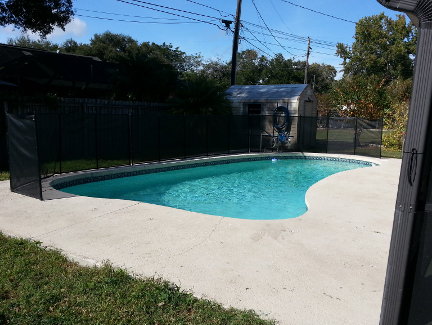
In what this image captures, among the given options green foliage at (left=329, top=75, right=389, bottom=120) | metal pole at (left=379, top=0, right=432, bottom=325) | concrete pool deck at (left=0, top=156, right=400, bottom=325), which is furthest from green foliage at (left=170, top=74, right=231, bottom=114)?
metal pole at (left=379, top=0, right=432, bottom=325)

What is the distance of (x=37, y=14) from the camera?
38.8 feet

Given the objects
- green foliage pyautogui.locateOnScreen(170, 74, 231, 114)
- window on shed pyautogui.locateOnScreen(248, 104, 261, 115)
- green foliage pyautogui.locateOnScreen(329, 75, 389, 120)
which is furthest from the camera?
green foliage pyautogui.locateOnScreen(329, 75, 389, 120)

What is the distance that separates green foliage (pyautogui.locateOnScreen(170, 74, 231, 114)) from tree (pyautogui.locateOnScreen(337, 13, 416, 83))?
2880 cm

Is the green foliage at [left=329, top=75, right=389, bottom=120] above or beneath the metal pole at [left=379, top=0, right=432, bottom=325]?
above

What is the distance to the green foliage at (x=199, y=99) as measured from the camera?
1627cm

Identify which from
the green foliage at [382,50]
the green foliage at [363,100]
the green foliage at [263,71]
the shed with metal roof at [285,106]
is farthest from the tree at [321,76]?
the shed with metal roof at [285,106]

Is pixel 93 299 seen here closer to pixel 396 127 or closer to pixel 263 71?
pixel 396 127

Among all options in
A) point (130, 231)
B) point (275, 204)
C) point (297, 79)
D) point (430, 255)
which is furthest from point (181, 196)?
point (297, 79)

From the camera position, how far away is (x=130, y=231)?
→ 15.2 feet

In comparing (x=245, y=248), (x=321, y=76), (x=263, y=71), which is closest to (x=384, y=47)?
(x=263, y=71)

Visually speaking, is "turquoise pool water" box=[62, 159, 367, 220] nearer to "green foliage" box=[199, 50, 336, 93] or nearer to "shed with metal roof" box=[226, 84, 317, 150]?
"shed with metal roof" box=[226, 84, 317, 150]

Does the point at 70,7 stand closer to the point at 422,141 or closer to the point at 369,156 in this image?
the point at 369,156

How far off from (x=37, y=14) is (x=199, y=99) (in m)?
7.08

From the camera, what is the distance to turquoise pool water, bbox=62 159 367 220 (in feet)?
26.8
